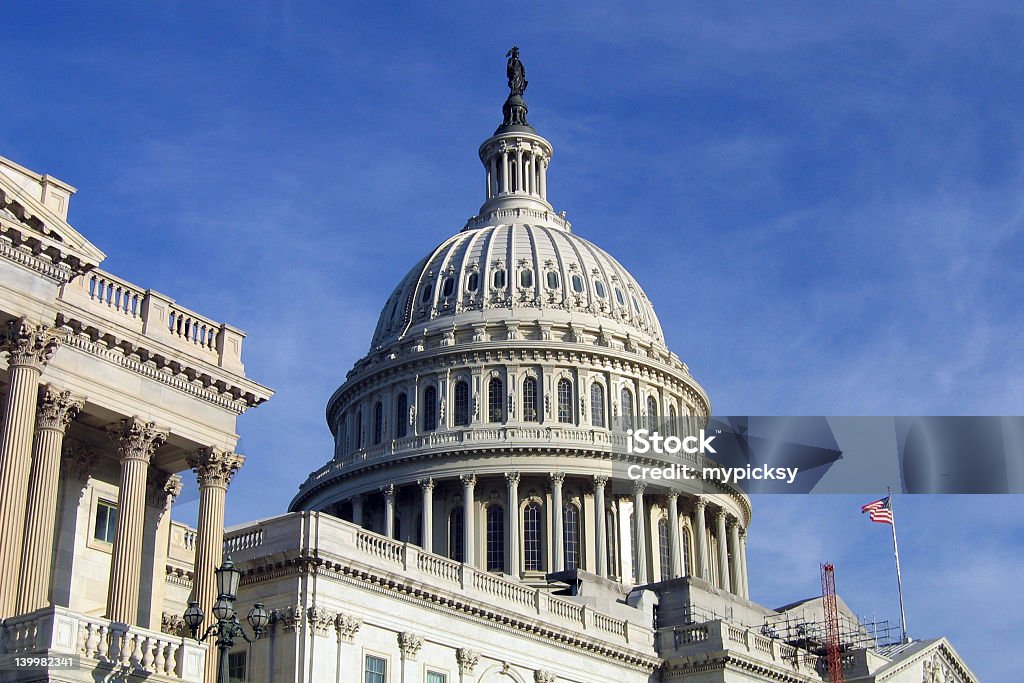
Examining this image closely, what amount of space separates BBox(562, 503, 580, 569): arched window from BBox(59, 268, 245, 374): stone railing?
54442 millimetres

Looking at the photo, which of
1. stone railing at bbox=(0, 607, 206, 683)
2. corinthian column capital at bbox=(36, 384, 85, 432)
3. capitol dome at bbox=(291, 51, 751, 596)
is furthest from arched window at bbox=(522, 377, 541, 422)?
stone railing at bbox=(0, 607, 206, 683)

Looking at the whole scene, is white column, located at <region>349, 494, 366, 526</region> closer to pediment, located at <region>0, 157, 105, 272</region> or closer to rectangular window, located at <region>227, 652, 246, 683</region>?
rectangular window, located at <region>227, 652, 246, 683</region>

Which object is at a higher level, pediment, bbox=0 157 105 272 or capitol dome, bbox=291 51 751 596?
capitol dome, bbox=291 51 751 596

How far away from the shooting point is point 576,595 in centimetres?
7081

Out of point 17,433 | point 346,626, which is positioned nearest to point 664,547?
point 346,626

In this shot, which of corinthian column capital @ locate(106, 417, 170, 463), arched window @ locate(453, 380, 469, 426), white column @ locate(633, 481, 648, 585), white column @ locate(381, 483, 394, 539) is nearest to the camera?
corinthian column capital @ locate(106, 417, 170, 463)

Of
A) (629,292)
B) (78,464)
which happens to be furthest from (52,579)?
(629,292)

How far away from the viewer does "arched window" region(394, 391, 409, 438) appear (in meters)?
97.9

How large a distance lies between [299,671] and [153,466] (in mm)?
12568

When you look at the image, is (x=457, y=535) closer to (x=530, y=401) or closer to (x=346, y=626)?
(x=530, y=401)

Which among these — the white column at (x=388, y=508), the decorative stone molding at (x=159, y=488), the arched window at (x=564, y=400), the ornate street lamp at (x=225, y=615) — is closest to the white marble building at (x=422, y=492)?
the decorative stone molding at (x=159, y=488)

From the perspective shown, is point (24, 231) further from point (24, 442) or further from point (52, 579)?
point (52, 579)

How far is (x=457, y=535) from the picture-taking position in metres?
91.6

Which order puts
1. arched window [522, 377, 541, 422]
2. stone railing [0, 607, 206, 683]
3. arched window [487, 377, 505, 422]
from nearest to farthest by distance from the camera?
stone railing [0, 607, 206, 683] → arched window [522, 377, 541, 422] → arched window [487, 377, 505, 422]
